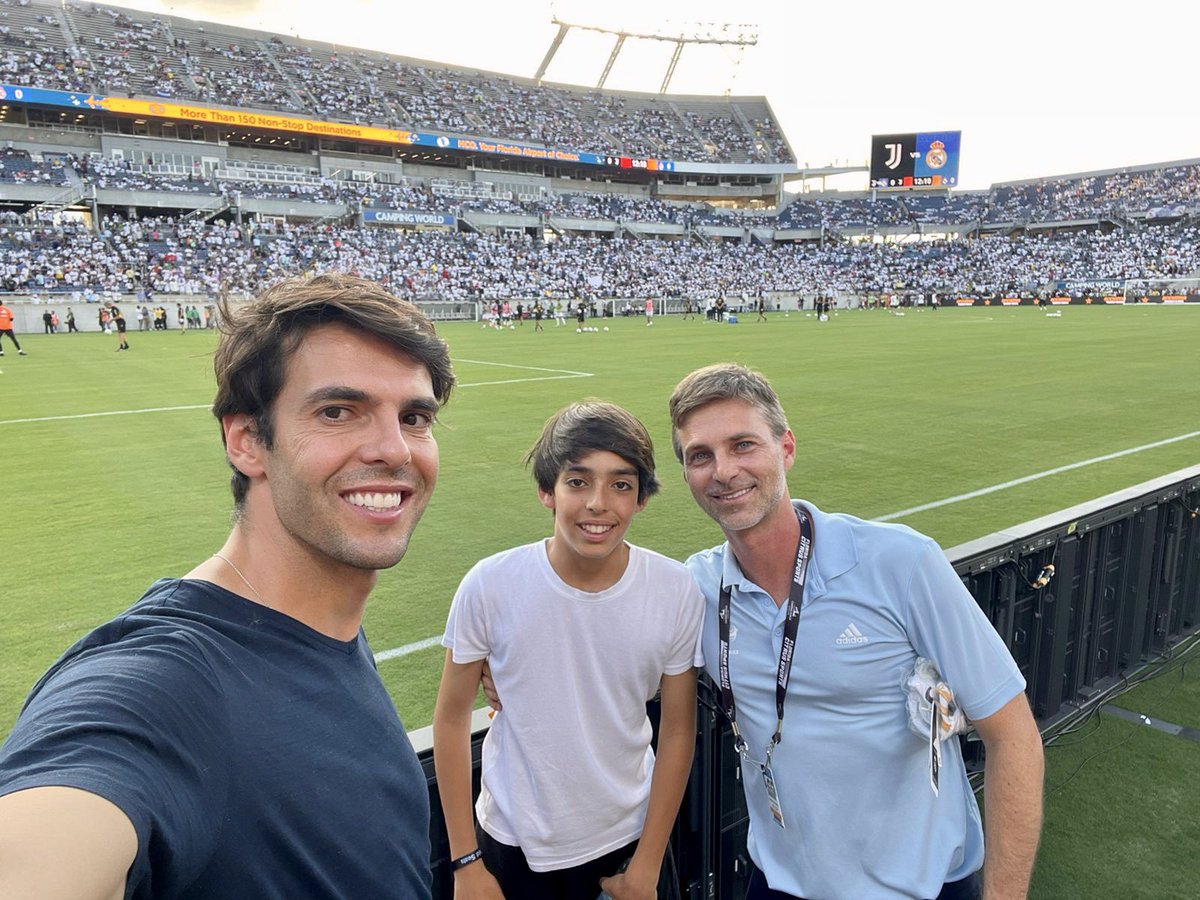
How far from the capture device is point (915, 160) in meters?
84.6

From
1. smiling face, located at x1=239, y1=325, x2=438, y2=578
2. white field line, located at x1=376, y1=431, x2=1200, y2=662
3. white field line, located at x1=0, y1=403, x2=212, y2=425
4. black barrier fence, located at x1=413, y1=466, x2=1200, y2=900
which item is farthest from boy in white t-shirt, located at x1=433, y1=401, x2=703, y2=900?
white field line, located at x1=0, y1=403, x2=212, y2=425

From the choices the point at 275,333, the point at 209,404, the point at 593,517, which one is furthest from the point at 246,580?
the point at 209,404

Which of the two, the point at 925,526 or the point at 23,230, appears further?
the point at 23,230

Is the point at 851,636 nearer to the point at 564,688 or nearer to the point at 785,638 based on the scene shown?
the point at 785,638

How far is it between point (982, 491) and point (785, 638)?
791 centimetres

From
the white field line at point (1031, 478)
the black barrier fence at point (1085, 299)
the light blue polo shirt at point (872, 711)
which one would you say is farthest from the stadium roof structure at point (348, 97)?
the light blue polo shirt at point (872, 711)

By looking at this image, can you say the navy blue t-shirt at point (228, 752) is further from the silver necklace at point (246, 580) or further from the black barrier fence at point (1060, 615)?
the black barrier fence at point (1060, 615)

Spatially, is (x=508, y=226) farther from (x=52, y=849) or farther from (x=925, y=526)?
(x=52, y=849)

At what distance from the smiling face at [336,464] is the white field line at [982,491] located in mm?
3655

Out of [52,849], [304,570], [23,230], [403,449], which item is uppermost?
[23,230]

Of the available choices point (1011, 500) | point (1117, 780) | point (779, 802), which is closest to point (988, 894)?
point (779, 802)

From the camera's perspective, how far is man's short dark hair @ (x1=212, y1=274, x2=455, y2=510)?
66.6 inches

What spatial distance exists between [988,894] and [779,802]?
582mm

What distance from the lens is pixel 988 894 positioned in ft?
6.73
